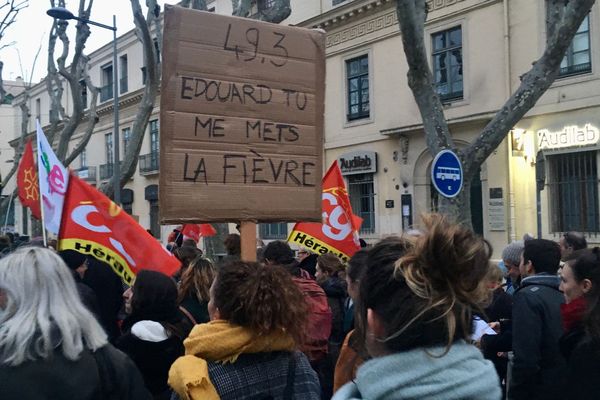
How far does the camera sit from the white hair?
2154mm

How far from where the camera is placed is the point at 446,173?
7.90 meters

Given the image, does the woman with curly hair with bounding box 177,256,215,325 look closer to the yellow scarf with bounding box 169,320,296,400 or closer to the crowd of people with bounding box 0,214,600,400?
the crowd of people with bounding box 0,214,600,400

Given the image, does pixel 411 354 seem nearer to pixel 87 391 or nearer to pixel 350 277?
pixel 87 391

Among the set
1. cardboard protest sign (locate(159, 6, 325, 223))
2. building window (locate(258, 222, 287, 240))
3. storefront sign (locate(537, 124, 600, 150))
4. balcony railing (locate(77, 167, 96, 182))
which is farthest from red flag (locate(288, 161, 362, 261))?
balcony railing (locate(77, 167, 96, 182))

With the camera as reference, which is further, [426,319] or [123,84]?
[123,84]

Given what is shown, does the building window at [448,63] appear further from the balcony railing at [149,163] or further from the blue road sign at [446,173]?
the balcony railing at [149,163]

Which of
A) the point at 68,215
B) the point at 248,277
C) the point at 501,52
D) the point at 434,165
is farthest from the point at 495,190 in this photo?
the point at 248,277

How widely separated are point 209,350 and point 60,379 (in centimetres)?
60

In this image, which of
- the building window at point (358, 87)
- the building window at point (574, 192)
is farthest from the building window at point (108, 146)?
the building window at point (574, 192)

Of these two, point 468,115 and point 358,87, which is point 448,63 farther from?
point 358,87

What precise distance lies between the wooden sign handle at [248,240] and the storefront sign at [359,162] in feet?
47.9

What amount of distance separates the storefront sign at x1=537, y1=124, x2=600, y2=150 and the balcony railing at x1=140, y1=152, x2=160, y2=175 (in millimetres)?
18546

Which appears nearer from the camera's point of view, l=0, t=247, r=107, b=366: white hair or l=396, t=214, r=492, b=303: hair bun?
l=396, t=214, r=492, b=303: hair bun

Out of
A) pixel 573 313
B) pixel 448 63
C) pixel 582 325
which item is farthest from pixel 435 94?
pixel 448 63
